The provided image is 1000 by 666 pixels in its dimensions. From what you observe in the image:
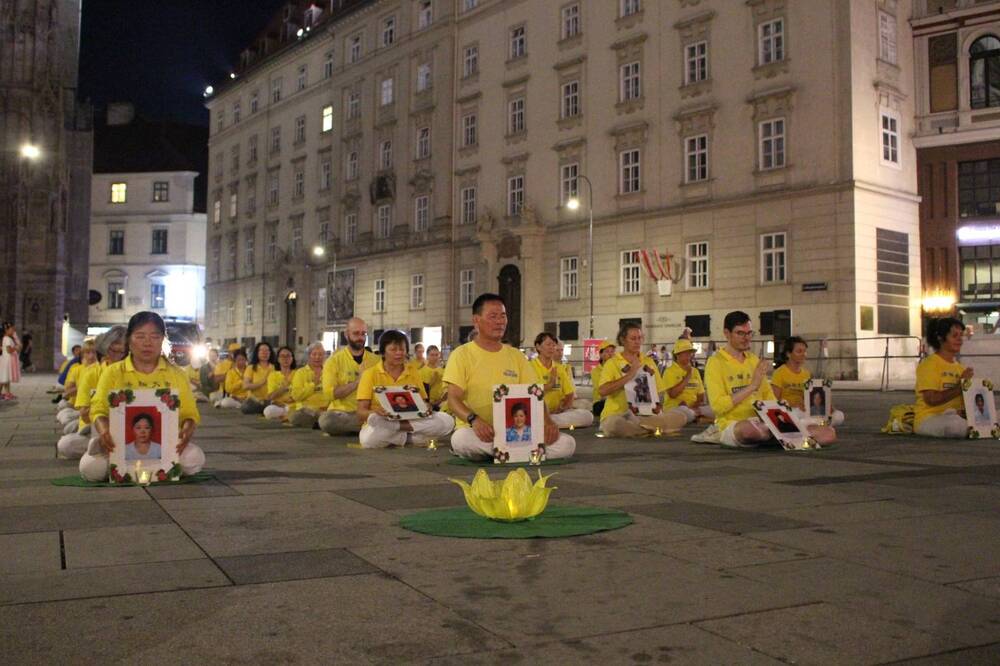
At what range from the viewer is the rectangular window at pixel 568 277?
43.4 metres

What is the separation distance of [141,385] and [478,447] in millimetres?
3333

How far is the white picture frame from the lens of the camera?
9.47 metres

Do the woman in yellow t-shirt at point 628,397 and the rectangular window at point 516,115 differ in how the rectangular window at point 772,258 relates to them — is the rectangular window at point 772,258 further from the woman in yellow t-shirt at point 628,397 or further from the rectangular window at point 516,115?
the woman in yellow t-shirt at point 628,397

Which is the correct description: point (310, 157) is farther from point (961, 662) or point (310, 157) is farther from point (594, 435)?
point (961, 662)

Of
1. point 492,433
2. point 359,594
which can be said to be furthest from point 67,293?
point 359,594

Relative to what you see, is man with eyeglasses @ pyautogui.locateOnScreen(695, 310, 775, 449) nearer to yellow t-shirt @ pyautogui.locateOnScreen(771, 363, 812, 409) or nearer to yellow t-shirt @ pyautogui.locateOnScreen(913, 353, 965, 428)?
yellow t-shirt @ pyautogui.locateOnScreen(771, 363, 812, 409)

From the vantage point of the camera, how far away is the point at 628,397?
14172 millimetres

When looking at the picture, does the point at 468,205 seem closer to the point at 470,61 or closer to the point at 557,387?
the point at 470,61

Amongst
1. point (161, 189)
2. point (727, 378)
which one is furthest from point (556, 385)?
point (161, 189)

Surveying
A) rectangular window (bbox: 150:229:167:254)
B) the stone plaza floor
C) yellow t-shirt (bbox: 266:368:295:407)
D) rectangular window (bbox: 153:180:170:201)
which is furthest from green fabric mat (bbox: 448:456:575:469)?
rectangular window (bbox: 153:180:170:201)

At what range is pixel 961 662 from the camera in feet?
11.0

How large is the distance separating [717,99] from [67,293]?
3582 cm

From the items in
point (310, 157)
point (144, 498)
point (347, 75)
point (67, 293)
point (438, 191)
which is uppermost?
point (347, 75)

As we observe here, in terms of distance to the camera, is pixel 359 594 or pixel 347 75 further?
pixel 347 75
